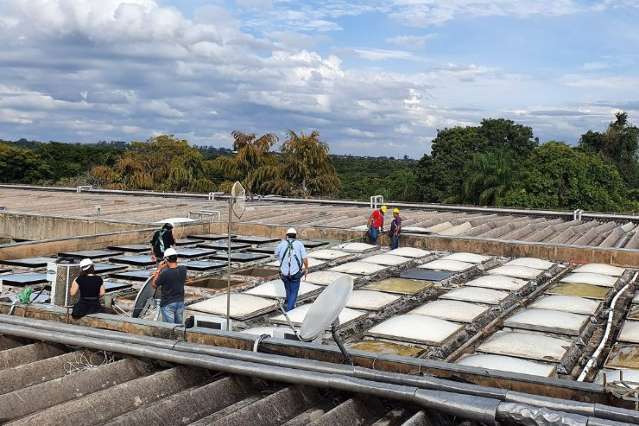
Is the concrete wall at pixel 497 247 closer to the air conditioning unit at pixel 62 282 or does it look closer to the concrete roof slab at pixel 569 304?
the concrete roof slab at pixel 569 304

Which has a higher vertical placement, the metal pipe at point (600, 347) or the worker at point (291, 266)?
the worker at point (291, 266)

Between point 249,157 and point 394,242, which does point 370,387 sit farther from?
point 249,157

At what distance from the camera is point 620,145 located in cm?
5141

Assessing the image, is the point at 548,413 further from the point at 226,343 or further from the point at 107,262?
the point at 107,262

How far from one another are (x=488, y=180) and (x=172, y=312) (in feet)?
117

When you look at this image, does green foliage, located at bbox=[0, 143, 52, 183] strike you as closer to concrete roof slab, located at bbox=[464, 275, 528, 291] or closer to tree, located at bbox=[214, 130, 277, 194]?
tree, located at bbox=[214, 130, 277, 194]

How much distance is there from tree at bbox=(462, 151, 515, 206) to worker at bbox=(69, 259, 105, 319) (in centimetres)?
3470

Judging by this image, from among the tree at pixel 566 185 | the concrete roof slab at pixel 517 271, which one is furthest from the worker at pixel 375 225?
the tree at pixel 566 185

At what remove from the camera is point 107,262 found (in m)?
15.8

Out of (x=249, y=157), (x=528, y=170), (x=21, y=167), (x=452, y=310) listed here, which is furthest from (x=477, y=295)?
(x=21, y=167)

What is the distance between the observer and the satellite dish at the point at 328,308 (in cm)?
529

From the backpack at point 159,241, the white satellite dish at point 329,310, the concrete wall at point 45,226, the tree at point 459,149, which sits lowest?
the concrete wall at point 45,226

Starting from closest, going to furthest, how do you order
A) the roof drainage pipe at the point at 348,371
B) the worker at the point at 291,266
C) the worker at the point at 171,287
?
the roof drainage pipe at the point at 348,371
the worker at the point at 171,287
the worker at the point at 291,266

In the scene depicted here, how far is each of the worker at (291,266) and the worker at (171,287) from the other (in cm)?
260
